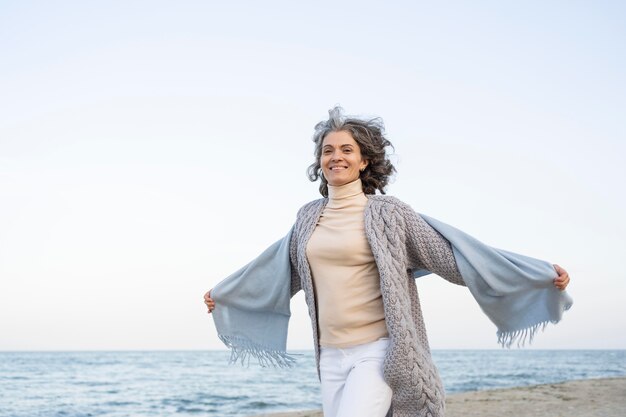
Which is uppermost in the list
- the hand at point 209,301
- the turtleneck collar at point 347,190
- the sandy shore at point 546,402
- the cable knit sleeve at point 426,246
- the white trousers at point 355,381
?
the turtleneck collar at point 347,190

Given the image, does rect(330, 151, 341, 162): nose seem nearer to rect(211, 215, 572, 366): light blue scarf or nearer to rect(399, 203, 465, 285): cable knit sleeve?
rect(399, 203, 465, 285): cable knit sleeve

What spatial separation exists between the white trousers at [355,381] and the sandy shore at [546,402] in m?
5.32

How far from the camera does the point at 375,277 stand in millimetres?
3459

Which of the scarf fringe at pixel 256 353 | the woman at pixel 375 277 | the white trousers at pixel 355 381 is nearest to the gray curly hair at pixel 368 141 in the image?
the woman at pixel 375 277

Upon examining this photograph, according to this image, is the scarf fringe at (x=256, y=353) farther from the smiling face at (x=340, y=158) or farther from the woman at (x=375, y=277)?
the smiling face at (x=340, y=158)

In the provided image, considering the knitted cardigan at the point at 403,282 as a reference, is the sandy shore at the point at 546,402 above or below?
below

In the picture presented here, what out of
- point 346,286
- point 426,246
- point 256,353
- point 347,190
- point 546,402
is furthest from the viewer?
point 546,402

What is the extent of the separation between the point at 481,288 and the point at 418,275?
→ 33 centimetres

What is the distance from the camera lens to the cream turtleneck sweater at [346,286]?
3.39 meters

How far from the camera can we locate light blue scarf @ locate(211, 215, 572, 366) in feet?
11.7

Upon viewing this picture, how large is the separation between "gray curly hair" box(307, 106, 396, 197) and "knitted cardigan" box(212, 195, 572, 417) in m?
0.13

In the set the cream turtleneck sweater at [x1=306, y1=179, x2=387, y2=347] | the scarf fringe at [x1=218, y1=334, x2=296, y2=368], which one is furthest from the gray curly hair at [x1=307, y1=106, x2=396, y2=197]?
the scarf fringe at [x1=218, y1=334, x2=296, y2=368]

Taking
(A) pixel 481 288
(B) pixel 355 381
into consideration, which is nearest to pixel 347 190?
(A) pixel 481 288

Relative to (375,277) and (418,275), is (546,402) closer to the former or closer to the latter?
(418,275)
